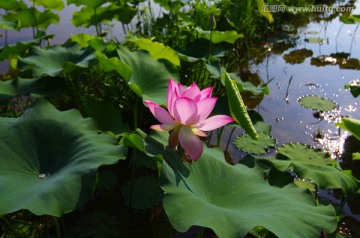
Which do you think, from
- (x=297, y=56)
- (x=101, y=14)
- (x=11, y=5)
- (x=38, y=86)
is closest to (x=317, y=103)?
(x=297, y=56)

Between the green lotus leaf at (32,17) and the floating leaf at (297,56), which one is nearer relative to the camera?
the green lotus leaf at (32,17)

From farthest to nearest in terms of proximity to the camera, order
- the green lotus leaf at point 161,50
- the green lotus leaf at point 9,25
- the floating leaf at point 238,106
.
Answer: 1. the green lotus leaf at point 9,25
2. the green lotus leaf at point 161,50
3. the floating leaf at point 238,106

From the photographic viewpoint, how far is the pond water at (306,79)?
2.08 meters

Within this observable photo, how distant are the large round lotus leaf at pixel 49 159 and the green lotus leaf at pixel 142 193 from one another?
0.42 m

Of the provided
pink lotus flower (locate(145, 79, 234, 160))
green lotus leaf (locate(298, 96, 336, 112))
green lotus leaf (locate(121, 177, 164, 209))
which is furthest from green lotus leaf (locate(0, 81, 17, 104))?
green lotus leaf (locate(298, 96, 336, 112))

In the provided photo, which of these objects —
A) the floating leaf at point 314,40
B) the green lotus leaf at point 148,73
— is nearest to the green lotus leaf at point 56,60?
the green lotus leaf at point 148,73

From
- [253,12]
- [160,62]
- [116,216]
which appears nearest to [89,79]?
[160,62]

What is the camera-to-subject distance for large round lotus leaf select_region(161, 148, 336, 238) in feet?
2.65

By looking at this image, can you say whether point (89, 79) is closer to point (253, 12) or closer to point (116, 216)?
point (116, 216)

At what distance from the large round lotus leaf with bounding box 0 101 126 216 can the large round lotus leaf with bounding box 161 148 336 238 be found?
0.63 ft

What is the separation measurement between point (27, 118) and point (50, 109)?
0.26 ft

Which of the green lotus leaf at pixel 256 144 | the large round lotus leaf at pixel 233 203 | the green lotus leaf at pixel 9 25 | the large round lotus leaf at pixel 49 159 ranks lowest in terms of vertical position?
the green lotus leaf at pixel 256 144

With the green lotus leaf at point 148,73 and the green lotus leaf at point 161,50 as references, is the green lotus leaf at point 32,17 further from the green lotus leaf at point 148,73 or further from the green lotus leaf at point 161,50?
the green lotus leaf at point 148,73

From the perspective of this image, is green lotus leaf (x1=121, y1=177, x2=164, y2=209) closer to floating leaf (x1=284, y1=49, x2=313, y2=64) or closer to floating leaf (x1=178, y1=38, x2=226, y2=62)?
floating leaf (x1=178, y1=38, x2=226, y2=62)
